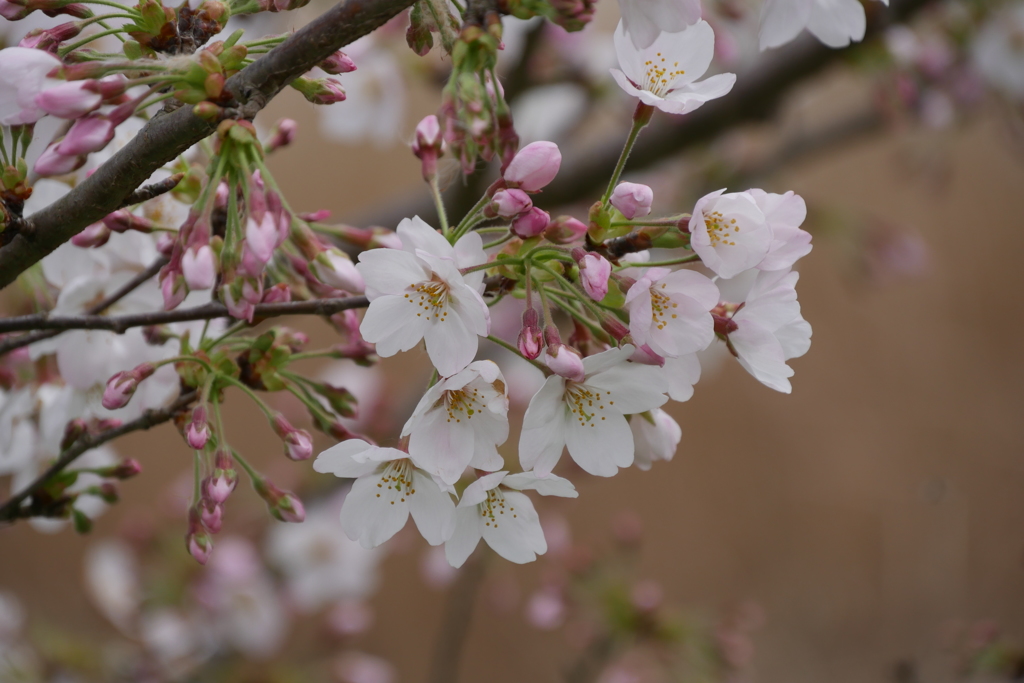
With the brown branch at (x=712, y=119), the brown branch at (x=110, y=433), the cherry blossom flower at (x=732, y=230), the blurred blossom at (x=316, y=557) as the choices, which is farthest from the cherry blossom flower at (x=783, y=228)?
the blurred blossom at (x=316, y=557)

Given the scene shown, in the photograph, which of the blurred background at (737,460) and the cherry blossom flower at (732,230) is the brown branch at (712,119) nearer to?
the blurred background at (737,460)

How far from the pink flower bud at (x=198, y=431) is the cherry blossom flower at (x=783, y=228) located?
411 mm

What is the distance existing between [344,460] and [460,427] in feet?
0.30

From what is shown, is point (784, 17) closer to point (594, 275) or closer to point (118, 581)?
point (594, 275)

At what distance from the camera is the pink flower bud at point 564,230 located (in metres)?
0.49

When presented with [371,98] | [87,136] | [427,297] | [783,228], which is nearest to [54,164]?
[87,136]

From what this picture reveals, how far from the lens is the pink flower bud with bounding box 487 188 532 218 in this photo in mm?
467

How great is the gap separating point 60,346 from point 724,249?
1.96ft

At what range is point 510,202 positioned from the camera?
0.47 m

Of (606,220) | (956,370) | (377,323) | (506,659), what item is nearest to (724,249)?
(606,220)

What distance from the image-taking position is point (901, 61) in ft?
5.46

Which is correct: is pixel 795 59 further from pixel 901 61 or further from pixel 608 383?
pixel 608 383

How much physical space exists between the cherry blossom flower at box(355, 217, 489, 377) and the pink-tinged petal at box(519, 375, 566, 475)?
0.06m

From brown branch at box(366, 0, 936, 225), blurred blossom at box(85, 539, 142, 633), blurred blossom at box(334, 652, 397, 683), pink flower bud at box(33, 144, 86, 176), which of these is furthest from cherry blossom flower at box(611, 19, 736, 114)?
blurred blossom at box(85, 539, 142, 633)
